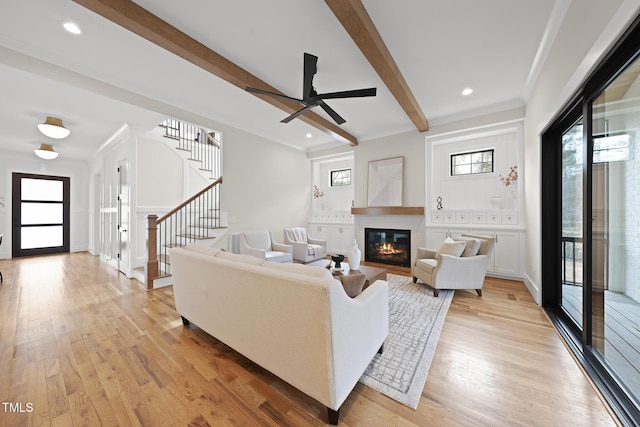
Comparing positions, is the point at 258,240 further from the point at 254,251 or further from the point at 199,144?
the point at 199,144

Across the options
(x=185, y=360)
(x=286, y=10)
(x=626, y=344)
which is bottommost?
(x=185, y=360)

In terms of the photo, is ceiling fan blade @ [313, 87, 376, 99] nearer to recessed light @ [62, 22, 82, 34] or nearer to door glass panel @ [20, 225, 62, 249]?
recessed light @ [62, 22, 82, 34]

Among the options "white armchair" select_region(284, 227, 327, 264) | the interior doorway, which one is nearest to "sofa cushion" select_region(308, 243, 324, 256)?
"white armchair" select_region(284, 227, 327, 264)

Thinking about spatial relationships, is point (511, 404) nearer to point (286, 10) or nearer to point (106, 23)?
point (286, 10)

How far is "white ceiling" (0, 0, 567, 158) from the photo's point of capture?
6.88 feet

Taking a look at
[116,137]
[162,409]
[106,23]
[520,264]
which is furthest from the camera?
[116,137]

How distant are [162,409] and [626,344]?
3.07m

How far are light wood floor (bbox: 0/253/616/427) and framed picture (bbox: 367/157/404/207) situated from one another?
111 inches

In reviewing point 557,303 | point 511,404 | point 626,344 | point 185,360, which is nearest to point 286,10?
point 185,360

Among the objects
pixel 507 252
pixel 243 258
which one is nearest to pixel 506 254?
pixel 507 252

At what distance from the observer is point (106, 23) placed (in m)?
2.18

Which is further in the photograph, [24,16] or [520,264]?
[520,264]

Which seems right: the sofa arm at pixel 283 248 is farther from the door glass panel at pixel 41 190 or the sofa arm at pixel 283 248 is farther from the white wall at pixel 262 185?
the door glass panel at pixel 41 190

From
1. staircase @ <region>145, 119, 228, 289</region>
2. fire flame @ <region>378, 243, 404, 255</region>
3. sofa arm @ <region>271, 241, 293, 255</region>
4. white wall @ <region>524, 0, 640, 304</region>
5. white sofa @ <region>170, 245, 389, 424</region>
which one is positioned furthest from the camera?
fire flame @ <region>378, 243, 404, 255</region>
